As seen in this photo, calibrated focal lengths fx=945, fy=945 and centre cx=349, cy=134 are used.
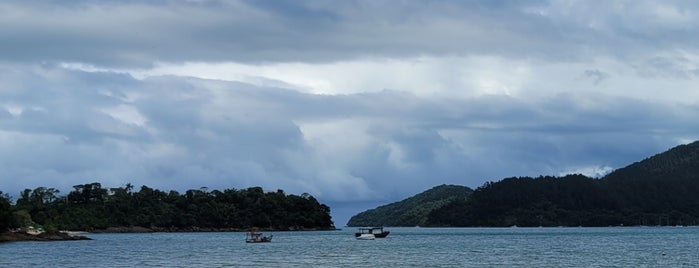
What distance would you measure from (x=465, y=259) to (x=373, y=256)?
49.5 feet

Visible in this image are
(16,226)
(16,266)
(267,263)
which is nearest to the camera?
(16,266)

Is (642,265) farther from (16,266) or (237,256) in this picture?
(16,266)

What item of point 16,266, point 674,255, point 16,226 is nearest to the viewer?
point 16,266

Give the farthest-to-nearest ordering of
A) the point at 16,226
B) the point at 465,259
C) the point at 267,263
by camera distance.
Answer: the point at 16,226, the point at 465,259, the point at 267,263

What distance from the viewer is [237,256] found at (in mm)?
130625

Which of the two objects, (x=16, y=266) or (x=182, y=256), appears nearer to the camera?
(x=16, y=266)

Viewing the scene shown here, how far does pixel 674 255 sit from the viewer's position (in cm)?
12825

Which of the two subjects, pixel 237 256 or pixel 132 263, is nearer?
pixel 132 263

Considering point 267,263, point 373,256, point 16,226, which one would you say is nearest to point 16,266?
point 267,263

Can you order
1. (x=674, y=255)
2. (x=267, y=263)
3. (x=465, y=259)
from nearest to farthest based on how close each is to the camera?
(x=267, y=263) < (x=465, y=259) < (x=674, y=255)

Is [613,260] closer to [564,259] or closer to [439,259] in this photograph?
[564,259]

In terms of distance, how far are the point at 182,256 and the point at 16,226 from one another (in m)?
81.0

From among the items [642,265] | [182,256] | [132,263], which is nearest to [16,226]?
[182,256]

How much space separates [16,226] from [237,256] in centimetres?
8456
